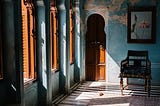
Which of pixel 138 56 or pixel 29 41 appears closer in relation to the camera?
pixel 29 41

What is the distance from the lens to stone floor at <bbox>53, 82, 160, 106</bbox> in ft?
24.8

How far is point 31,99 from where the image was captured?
6.46 metres

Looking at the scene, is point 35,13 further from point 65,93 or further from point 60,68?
point 65,93

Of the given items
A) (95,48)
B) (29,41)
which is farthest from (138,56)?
(29,41)

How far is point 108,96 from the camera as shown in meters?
8.30

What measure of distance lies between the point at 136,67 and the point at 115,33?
172 cm

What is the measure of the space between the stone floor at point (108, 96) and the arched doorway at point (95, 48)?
28.9 inches

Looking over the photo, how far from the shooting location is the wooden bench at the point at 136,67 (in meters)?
8.38

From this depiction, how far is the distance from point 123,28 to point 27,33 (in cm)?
434

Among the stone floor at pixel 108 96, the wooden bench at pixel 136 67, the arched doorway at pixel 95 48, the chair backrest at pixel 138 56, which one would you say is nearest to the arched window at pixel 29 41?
the stone floor at pixel 108 96

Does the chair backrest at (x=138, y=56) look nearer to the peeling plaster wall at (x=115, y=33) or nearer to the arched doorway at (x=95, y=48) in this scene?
the peeling plaster wall at (x=115, y=33)

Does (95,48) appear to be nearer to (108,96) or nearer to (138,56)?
(138,56)

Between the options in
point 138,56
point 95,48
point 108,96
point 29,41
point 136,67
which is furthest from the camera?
point 95,48

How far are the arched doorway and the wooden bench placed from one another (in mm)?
1103
